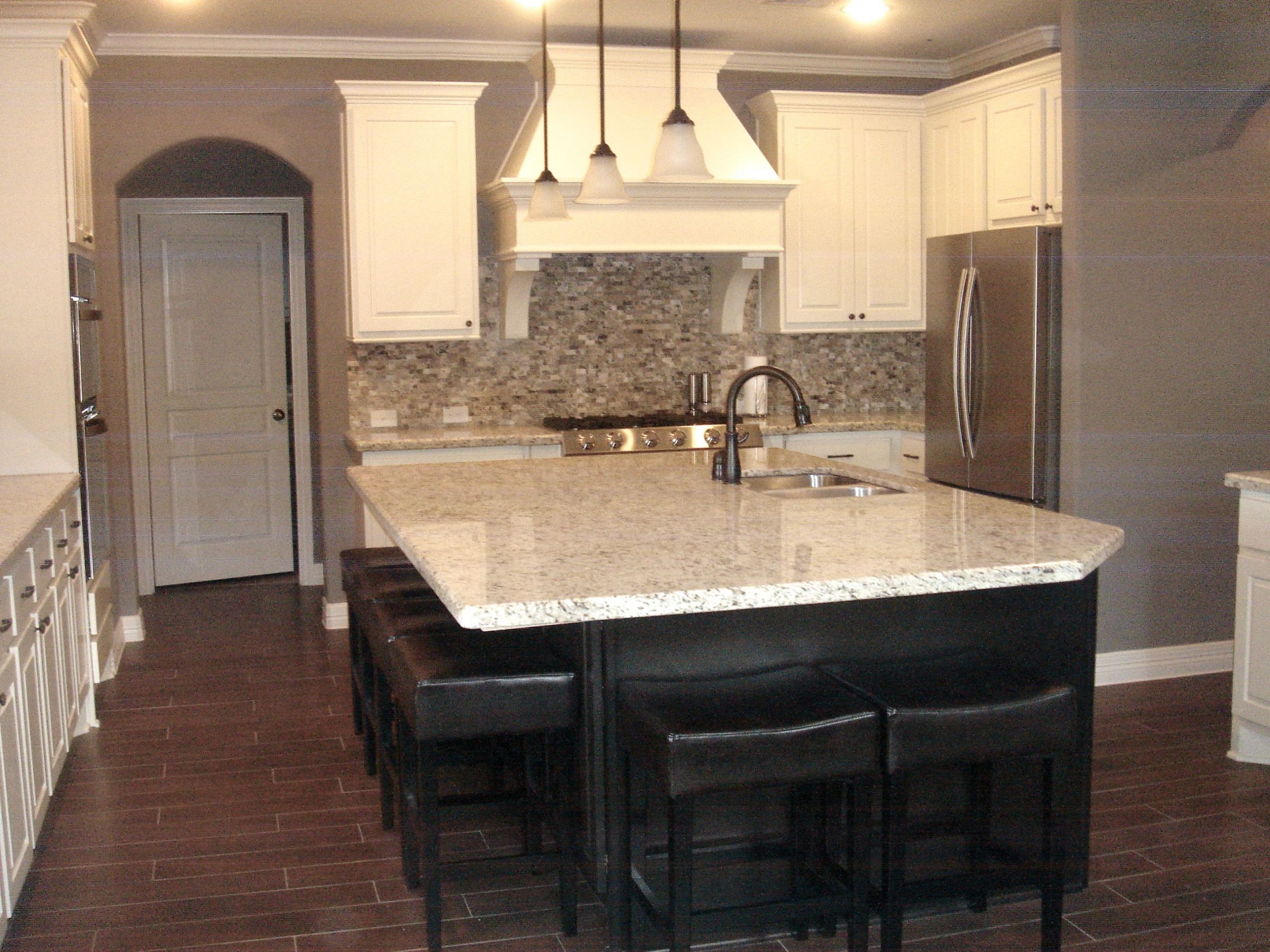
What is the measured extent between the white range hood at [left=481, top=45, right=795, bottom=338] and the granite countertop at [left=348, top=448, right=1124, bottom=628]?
1.89m

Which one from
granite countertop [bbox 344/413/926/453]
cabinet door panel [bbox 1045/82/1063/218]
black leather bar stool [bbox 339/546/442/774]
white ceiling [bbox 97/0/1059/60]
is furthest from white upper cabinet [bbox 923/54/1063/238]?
black leather bar stool [bbox 339/546/442/774]

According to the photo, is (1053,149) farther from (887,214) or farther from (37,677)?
(37,677)

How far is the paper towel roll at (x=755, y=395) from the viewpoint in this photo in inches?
236

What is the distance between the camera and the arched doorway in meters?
6.61

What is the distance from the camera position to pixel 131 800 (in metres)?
3.75

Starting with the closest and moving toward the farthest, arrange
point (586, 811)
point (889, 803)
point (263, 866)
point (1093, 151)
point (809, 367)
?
point (889, 803), point (586, 811), point (263, 866), point (1093, 151), point (809, 367)

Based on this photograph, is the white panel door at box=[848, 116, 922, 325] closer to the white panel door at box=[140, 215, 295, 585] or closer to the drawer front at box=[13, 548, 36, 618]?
the white panel door at box=[140, 215, 295, 585]

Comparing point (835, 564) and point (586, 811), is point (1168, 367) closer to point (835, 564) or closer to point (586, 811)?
point (835, 564)

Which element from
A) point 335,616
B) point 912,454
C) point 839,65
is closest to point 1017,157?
point 839,65

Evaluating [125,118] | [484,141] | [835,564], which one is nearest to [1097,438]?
[835,564]

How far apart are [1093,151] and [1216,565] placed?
5.23 ft

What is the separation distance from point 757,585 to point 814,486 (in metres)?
1.75

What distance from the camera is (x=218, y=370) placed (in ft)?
22.5

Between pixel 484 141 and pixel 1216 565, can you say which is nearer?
pixel 1216 565
